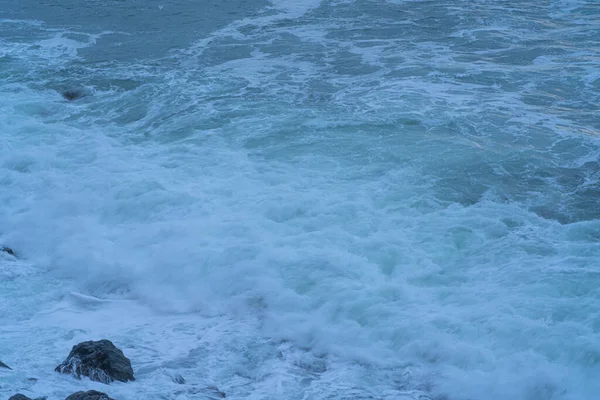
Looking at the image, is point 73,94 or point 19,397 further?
point 73,94

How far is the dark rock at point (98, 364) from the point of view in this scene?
5.98 m

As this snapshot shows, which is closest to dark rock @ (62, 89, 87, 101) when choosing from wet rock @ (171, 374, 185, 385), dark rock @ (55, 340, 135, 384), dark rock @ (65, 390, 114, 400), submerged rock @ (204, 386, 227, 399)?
dark rock @ (55, 340, 135, 384)

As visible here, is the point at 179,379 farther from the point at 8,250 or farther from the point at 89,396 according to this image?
the point at 8,250

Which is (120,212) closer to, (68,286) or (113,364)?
(68,286)

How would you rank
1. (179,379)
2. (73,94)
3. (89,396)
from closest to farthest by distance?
1. (89,396)
2. (179,379)
3. (73,94)

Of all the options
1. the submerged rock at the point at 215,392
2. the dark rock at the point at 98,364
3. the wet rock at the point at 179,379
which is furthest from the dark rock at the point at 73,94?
the submerged rock at the point at 215,392

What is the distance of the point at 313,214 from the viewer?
9.40m

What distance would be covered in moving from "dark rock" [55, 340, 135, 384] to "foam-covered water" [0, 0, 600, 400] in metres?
0.12

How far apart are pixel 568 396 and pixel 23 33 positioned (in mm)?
17967

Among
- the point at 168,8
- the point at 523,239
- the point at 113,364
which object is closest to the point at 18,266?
the point at 113,364

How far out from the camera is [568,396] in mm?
6141

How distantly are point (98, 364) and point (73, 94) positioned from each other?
977 cm

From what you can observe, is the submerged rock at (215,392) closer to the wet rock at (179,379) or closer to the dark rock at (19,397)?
the wet rock at (179,379)

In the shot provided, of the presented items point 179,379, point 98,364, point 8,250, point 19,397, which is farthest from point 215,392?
point 8,250
